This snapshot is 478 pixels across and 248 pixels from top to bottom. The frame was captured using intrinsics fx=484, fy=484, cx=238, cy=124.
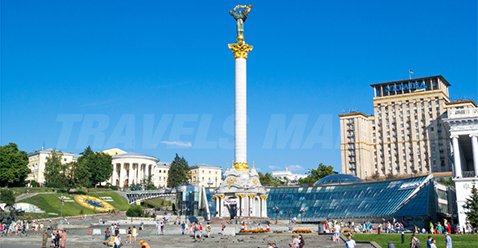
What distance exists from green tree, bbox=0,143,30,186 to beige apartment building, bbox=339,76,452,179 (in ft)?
260

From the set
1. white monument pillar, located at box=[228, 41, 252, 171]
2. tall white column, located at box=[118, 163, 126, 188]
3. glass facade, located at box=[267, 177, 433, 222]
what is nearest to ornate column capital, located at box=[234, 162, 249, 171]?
white monument pillar, located at box=[228, 41, 252, 171]

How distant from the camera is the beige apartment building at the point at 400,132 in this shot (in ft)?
389

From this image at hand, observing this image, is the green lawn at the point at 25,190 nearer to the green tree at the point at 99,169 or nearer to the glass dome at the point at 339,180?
the green tree at the point at 99,169

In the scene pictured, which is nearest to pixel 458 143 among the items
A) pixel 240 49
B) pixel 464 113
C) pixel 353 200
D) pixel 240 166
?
pixel 464 113

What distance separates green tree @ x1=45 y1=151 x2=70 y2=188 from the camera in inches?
4085

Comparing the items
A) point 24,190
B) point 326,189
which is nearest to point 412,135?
point 326,189

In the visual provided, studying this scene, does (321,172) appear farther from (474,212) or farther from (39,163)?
(39,163)

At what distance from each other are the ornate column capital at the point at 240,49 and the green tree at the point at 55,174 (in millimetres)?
57260

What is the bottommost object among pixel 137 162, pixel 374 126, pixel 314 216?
pixel 314 216

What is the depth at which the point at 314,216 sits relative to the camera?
7256 cm

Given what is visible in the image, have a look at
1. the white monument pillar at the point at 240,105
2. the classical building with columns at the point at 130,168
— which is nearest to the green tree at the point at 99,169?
the classical building with columns at the point at 130,168

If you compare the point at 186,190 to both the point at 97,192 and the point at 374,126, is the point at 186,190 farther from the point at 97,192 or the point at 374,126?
the point at 374,126

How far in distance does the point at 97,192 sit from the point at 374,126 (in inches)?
2893

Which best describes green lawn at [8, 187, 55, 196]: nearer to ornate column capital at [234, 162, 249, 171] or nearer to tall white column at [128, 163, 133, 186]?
tall white column at [128, 163, 133, 186]
